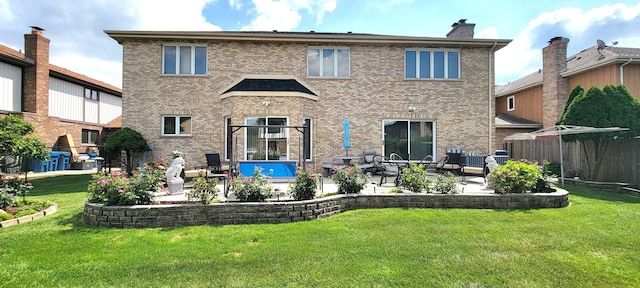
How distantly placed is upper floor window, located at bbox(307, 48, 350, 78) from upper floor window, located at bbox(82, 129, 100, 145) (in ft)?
61.7

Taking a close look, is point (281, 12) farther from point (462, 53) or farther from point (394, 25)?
point (462, 53)

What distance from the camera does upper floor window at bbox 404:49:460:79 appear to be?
45.8 feet

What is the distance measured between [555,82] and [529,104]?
270 cm

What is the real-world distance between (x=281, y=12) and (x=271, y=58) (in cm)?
308

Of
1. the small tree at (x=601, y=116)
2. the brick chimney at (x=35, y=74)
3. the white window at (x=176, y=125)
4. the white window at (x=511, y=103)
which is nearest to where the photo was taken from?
the small tree at (x=601, y=116)

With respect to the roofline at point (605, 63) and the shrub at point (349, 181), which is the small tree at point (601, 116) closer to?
the roofline at point (605, 63)

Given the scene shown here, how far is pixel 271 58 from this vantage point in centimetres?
1349

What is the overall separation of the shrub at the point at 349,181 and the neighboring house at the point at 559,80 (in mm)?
15391

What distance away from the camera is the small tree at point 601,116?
10.9 meters

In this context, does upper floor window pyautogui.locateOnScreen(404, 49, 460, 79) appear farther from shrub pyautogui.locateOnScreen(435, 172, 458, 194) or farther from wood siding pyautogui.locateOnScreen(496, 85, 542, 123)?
wood siding pyautogui.locateOnScreen(496, 85, 542, 123)

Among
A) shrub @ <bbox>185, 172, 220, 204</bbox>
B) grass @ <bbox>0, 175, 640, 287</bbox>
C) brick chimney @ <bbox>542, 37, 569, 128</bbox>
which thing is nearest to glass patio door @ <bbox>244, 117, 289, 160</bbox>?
shrub @ <bbox>185, 172, 220, 204</bbox>

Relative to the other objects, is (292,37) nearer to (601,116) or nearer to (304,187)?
(304,187)

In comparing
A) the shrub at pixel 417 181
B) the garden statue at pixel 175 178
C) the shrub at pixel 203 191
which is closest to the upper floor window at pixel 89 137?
the garden statue at pixel 175 178

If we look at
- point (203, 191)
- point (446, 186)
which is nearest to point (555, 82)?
point (446, 186)
